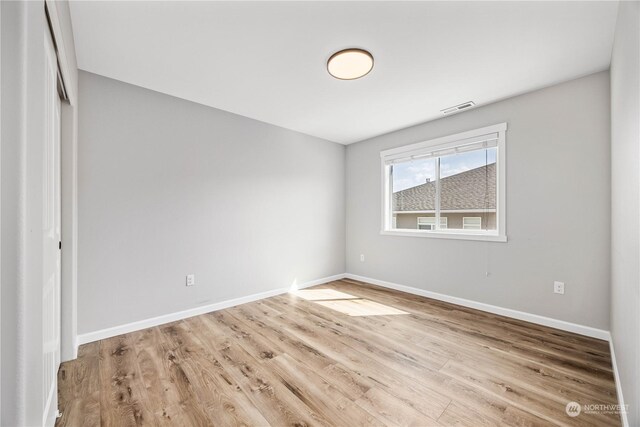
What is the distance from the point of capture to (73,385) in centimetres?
173

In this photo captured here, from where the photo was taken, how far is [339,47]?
201 centimetres

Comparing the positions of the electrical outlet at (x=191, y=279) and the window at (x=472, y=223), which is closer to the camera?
the electrical outlet at (x=191, y=279)

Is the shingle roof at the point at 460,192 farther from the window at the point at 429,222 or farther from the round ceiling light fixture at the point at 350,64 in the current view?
the round ceiling light fixture at the point at 350,64

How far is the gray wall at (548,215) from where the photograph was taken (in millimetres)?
2355

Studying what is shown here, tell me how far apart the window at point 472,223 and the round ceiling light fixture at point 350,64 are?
2178 mm

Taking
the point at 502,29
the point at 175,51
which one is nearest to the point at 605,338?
the point at 502,29

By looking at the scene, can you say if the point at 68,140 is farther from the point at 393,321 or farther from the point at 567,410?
the point at 567,410

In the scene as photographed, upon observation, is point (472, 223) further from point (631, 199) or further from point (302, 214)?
point (302, 214)

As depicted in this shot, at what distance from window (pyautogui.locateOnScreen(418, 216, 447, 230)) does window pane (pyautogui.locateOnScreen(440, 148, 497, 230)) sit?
66 mm

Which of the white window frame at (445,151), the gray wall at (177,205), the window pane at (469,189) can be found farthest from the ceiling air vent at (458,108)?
the gray wall at (177,205)

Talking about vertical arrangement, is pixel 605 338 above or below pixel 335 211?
below

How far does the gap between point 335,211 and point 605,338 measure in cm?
335

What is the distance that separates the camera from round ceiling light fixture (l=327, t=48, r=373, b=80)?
6.75ft

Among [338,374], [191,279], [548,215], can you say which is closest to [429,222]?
[548,215]
